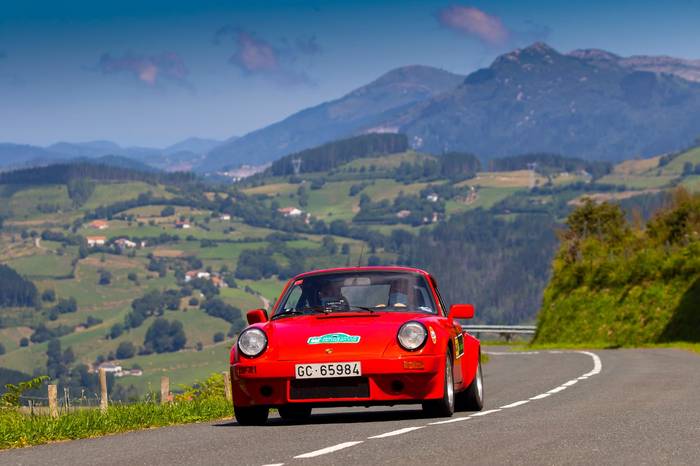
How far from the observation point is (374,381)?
1293cm

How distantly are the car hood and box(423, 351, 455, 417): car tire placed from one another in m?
0.65

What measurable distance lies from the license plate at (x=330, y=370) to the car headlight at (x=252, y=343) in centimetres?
50

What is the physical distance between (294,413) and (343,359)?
84.2 inches

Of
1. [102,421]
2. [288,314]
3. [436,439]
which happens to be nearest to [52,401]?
[102,421]

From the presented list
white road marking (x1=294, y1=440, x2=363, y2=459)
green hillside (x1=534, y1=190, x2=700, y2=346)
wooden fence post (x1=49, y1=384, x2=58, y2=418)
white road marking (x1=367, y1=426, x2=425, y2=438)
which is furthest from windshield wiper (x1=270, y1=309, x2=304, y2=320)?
green hillside (x1=534, y1=190, x2=700, y2=346)

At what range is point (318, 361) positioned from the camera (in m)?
12.9

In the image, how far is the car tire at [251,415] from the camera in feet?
44.7

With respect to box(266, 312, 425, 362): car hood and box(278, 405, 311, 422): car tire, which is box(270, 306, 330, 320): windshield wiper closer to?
box(266, 312, 425, 362): car hood

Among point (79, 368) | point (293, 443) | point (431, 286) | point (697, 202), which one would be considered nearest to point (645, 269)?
point (697, 202)

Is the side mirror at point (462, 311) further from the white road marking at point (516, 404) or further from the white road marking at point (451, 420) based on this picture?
the white road marking at point (516, 404)

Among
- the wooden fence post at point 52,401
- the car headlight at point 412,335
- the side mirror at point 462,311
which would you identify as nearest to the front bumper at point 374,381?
the car headlight at point 412,335

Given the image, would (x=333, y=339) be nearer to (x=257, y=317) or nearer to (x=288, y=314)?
(x=288, y=314)

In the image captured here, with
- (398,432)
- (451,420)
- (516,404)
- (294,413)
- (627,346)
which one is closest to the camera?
(398,432)

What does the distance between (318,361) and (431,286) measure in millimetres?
2444
